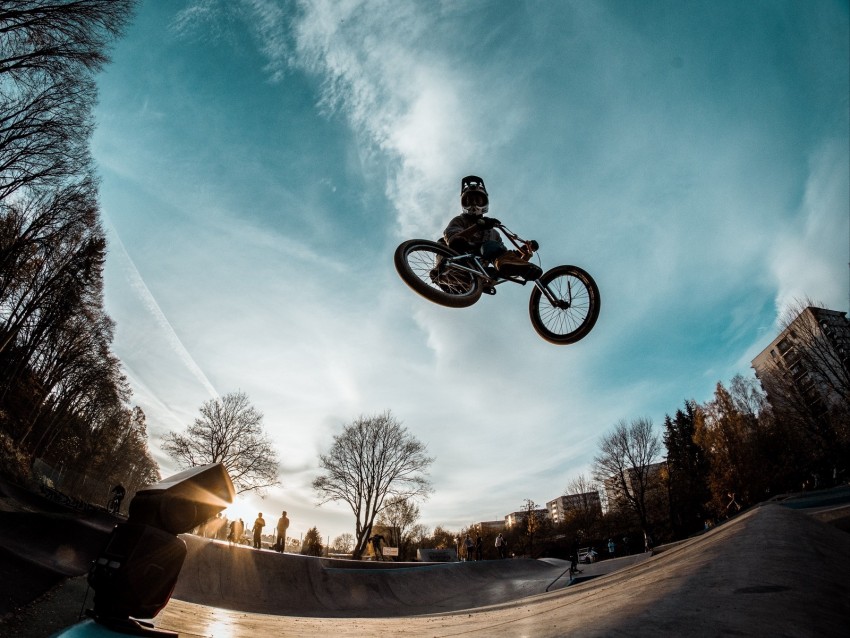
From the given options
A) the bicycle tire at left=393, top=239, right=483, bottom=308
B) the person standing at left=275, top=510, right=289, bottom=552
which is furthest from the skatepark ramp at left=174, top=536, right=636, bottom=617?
the bicycle tire at left=393, top=239, right=483, bottom=308

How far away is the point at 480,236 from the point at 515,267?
0.79 metres

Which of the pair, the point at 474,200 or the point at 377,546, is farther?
the point at 377,546

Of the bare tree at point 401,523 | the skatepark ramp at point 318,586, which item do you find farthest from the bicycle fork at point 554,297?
the bare tree at point 401,523

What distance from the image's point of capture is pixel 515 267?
244 inches

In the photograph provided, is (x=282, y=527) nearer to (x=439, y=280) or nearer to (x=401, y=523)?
(x=439, y=280)

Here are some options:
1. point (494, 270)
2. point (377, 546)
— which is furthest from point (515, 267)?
point (377, 546)

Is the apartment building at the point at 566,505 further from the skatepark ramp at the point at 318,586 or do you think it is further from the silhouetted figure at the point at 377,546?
the skatepark ramp at the point at 318,586

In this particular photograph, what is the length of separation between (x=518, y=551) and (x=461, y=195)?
Result: 186 ft

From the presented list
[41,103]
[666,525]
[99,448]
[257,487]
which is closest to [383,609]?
[41,103]

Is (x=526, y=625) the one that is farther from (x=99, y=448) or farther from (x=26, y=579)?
(x=99, y=448)

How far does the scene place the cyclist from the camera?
6.18m

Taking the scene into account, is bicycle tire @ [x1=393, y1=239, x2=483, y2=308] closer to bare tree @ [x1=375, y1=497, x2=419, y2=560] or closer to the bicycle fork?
the bicycle fork

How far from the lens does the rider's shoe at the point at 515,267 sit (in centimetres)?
612

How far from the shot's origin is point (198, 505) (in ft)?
6.85
